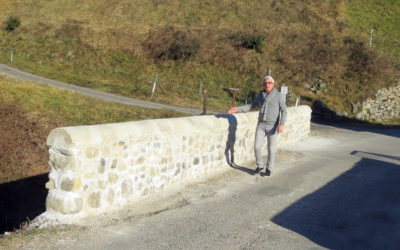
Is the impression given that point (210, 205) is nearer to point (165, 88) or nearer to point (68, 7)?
point (165, 88)

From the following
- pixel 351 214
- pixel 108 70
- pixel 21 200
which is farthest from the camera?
pixel 108 70

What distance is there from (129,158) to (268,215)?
214 centimetres

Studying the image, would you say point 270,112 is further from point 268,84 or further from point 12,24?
point 12,24

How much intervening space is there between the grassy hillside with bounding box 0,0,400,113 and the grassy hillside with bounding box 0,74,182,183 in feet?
25.6

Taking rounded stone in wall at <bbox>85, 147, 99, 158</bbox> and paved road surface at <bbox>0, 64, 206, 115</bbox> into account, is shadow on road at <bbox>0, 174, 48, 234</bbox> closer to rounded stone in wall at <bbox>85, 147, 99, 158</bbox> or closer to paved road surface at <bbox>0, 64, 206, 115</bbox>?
rounded stone in wall at <bbox>85, 147, 99, 158</bbox>

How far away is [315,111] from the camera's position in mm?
24750

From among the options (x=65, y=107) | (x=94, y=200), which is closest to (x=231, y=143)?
(x=94, y=200)

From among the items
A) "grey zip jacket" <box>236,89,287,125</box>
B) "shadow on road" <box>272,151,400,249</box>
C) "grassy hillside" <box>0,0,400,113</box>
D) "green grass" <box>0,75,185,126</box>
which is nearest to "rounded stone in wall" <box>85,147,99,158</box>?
"shadow on road" <box>272,151,400,249</box>

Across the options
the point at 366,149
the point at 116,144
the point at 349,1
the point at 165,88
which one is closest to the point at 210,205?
the point at 116,144

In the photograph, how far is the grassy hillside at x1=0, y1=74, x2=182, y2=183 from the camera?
12.5m

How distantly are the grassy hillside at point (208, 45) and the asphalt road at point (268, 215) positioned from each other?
17991 millimetres

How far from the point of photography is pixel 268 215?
18.1 feet

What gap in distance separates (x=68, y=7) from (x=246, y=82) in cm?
2419

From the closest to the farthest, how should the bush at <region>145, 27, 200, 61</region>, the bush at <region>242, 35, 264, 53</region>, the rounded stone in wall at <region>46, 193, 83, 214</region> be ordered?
the rounded stone in wall at <region>46, 193, 83, 214</region>
the bush at <region>242, 35, 264, 53</region>
the bush at <region>145, 27, 200, 61</region>
